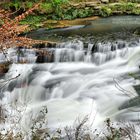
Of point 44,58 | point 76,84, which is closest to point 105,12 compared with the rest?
point 44,58

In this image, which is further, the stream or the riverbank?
the riverbank

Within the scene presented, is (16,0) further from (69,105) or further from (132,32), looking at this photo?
(69,105)

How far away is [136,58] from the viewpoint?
11258 mm

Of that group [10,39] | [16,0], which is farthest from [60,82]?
[16,0]

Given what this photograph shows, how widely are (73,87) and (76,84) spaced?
0.70 feet

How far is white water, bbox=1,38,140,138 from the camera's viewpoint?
8.00 meters

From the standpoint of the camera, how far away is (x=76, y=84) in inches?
→ 393

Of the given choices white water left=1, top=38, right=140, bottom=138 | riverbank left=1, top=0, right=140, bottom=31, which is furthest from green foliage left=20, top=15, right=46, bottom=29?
white water left=1, top=38, right=140, bottom=138

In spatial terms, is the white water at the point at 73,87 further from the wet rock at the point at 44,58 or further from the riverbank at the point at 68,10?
the riverbank at the point at 68,10

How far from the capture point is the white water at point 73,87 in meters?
8.00

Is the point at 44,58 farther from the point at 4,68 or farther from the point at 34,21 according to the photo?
the point at 34,21

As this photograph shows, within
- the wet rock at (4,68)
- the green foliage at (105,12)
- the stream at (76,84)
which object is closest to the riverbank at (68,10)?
the green foliage at (105,12)

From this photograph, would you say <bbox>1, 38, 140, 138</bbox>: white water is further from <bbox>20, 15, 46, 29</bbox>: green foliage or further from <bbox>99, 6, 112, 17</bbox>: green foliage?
<bbox>99, 6, 112, 17</bbox>: green foliage

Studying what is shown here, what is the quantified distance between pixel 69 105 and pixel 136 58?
11.4ft
